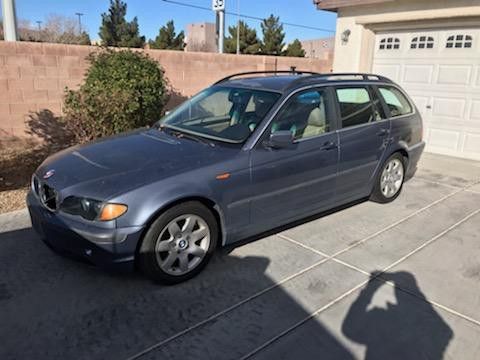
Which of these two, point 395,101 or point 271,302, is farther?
point 395,101

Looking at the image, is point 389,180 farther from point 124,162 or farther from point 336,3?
point 336,3

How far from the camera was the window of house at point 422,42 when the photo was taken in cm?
811

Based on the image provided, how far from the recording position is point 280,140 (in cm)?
365

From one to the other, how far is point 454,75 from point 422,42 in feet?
3.08

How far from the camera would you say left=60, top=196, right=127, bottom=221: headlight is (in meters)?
2.96

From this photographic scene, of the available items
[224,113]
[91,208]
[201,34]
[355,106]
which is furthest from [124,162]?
[201,34]

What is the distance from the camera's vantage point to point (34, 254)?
12.5 ft

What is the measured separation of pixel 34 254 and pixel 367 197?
152 inches

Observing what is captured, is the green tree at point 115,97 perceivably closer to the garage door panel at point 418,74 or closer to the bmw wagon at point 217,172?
the bmw wagon at point 217,172

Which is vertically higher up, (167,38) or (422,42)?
(167,38)

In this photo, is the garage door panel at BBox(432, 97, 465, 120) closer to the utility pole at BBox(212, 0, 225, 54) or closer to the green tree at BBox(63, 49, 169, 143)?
the green tree at BBox(63, 49, 169, 143)

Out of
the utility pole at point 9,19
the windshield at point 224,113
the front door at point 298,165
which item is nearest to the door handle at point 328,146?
the front door at point 298,165

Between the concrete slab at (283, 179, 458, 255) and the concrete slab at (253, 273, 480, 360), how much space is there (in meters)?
0.94

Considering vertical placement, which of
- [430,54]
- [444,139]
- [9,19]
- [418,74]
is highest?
[9,19]
